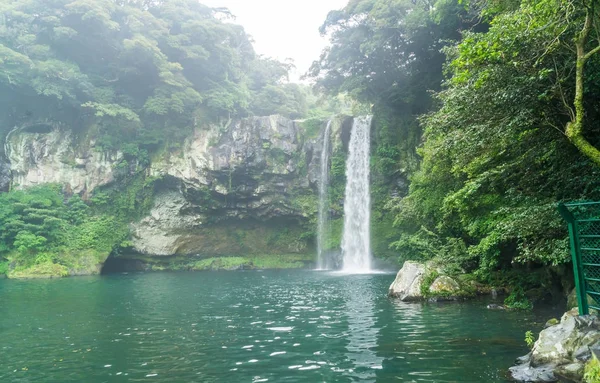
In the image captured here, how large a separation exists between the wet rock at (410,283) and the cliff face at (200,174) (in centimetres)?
1781

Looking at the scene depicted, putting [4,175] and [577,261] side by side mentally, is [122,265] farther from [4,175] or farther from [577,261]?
[577,261]

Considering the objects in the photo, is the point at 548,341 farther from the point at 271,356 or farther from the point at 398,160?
the point at 398,160

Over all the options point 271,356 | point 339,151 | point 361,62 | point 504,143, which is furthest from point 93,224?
point 504,143

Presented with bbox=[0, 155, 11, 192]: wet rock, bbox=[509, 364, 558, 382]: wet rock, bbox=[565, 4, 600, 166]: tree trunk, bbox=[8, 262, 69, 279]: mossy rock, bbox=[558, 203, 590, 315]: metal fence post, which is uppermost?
bbox=[0, 155, 11, 192]: wet rock

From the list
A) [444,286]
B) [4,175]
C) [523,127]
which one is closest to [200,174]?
[4,175]

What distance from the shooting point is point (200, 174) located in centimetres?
2873

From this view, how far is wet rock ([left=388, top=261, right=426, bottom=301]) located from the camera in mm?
11641

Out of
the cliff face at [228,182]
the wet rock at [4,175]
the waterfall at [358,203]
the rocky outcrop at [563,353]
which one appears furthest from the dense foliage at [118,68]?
the rocky outcrop at [563,353]

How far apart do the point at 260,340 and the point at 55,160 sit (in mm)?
27437

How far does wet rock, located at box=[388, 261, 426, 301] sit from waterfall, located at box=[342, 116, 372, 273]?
1393 cm

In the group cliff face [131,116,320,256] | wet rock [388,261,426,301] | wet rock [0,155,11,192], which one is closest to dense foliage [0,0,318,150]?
cliff face [131,116,320,256]

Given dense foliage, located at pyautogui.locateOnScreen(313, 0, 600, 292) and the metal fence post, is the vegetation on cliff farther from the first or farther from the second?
the metal fence post

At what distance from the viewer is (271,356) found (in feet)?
20.8

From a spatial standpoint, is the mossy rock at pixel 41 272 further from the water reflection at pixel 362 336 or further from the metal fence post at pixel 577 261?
the metal fence post at pixel 577 261
